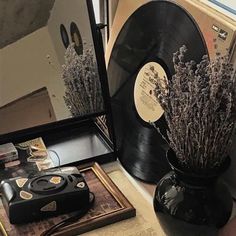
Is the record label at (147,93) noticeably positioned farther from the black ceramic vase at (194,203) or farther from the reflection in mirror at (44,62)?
the black ceramic vase at (194,203)

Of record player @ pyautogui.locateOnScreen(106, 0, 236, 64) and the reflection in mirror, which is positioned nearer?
record player @ pyautogui.locateOnScreen(106, 0, 236, 64)

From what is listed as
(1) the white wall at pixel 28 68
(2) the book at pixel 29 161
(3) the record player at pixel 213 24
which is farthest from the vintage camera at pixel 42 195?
(3) the record player at pixel 213 24

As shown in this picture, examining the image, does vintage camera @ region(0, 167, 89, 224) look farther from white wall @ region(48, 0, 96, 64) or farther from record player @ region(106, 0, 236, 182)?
white wall @ region(48, 0, 96, 64)

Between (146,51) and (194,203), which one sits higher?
(146,51)

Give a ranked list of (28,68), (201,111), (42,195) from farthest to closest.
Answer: (28,68)
(42,195)
(201,111)

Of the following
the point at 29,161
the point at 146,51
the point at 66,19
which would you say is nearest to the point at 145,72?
the point at 146,51

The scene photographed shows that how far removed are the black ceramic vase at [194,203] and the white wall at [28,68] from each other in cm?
35

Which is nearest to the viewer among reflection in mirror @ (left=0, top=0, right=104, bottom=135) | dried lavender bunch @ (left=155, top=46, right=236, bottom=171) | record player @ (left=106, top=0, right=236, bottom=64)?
dried lavender bunch @ (left=155, top=46, right=236, bottom=171)

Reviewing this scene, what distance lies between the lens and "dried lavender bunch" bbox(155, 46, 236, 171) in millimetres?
782

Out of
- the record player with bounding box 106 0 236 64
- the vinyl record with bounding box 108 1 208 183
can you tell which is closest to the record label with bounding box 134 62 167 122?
the vinyl record with bounding box 108 1 208 183

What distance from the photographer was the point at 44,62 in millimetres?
1082

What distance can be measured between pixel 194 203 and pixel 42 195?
27 cm

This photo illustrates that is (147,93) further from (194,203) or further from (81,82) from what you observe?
(194,203)

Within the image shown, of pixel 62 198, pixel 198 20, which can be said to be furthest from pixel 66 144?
pixel 198 20
